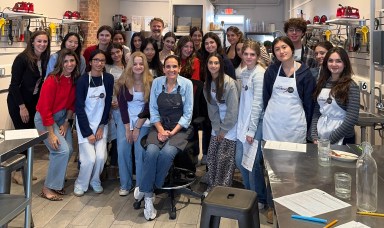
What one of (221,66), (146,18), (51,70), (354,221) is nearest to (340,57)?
(221,66)

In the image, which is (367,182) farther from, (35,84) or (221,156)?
(35,84)

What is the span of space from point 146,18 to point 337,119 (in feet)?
18.4

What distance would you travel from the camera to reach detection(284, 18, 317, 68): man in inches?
125

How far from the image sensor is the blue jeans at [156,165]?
279cm

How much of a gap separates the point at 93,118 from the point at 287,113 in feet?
5.64

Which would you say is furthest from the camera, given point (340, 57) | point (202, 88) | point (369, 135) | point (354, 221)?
point (369, 135)

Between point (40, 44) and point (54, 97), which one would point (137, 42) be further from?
point (54, 97)

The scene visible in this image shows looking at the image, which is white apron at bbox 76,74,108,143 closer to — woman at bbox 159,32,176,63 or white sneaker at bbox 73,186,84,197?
white sneaker at bbox 73,186,84,197

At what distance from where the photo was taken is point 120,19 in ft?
24.2

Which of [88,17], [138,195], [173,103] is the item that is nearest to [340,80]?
[173,103]

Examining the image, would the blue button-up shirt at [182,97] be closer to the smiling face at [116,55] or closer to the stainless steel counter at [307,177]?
the smiling face at [116,55]

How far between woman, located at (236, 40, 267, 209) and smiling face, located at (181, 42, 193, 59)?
79 cm

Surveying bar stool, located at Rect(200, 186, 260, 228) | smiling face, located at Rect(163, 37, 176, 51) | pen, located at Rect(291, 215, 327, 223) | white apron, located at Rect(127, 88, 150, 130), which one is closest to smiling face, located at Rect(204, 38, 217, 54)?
smiling face, located at Rect(163, 37, 176, 51)

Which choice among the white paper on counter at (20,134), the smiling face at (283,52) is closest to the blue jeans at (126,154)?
the white paper on counter at (20,134)
